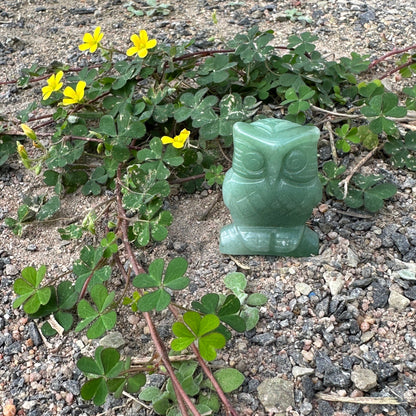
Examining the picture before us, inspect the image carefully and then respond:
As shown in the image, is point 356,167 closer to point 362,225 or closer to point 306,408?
point 362,225

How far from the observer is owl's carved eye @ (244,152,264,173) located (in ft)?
5.92

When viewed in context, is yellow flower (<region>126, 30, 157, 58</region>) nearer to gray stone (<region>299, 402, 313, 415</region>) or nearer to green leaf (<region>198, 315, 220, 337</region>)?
green leaf (<region>198, 315, 220, 337</region>)

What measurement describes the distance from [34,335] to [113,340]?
0.28 m

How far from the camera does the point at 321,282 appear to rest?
1943 mm

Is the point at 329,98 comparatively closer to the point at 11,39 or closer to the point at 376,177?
the point at 376,177

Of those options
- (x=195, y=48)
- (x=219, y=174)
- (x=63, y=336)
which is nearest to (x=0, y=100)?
(x=195, y=48)

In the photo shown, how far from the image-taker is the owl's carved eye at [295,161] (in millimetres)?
1789

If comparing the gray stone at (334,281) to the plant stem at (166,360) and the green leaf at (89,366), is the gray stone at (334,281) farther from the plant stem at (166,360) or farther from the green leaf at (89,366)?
the green leaf at (89,366)

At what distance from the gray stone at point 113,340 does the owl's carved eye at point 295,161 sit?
781mm

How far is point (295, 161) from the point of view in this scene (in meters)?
1.80

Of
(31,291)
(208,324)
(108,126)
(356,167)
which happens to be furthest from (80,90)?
(208,324)

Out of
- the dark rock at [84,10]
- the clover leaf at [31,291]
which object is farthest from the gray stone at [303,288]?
the dark rock at [84,10]

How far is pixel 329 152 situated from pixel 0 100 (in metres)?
1.81

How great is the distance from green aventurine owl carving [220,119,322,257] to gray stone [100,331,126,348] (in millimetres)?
497
